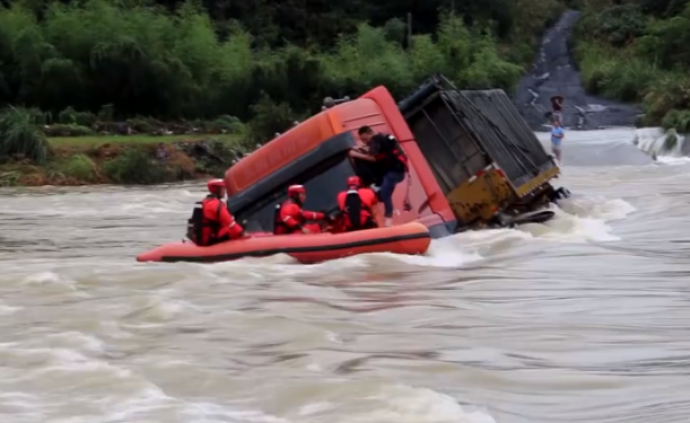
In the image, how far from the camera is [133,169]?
2847cm

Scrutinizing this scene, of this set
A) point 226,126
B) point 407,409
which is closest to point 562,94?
point 226,126

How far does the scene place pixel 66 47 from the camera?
39688 millimetres

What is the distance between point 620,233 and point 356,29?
42.5 meters

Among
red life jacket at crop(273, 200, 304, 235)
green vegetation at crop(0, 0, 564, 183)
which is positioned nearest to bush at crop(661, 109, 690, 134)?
green vegetation at crop(0, 0, 564, 183)

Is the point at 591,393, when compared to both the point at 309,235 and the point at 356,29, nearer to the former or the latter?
the point at 309,235

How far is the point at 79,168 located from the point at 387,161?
16203 mm

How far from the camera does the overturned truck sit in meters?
13.8

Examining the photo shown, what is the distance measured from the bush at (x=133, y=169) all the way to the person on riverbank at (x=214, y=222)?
1582cm

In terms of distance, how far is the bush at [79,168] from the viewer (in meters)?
28.1

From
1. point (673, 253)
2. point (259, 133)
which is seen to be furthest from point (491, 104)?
point (259, 133)

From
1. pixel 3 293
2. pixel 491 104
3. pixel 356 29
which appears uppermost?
pixel 356 29

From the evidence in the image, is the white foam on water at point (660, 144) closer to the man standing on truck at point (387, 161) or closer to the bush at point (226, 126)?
the bush at point (226, 126)

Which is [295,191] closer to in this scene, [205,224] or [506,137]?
[205,224]

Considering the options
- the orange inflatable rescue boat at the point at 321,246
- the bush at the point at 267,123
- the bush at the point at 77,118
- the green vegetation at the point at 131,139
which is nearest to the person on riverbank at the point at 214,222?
the orange inflatable rescue boat at the point at 321,246
